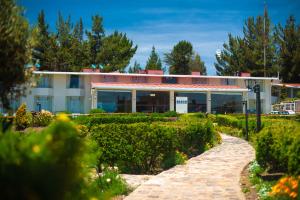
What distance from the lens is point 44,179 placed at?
8.78 ft

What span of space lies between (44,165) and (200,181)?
6.89 metres

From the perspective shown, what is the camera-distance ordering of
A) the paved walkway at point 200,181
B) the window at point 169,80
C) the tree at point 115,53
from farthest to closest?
1. the tree at point 115,53
2. the window at point 169,80
3. the paved walkway at point 200,181

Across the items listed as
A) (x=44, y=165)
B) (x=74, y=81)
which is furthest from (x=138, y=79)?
(x=44, y=165)

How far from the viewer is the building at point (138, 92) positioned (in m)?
48.7

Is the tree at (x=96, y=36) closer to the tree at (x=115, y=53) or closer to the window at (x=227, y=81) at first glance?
the tree at (x=115, y=53)

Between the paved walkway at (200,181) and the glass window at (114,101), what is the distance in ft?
119

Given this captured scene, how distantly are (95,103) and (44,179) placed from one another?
4580cm

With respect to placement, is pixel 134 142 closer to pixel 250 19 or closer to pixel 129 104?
pixel 129 104

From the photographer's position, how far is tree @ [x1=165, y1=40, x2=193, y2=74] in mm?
73250

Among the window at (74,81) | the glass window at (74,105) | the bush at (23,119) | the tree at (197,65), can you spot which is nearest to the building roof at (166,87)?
the window at (74,81)

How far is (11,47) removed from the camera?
5.48m

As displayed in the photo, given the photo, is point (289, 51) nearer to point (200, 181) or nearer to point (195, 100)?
point (195, 100)

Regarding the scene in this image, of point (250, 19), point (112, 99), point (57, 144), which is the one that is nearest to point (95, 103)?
point (112, 99)

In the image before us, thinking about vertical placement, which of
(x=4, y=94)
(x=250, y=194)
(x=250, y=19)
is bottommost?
(x=250, y=194)
